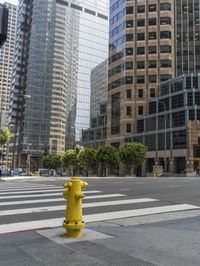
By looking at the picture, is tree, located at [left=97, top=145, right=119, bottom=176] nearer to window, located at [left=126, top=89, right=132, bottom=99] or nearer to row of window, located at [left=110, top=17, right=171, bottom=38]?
window, located at [left=126, top=89, right=132, bottom=99]

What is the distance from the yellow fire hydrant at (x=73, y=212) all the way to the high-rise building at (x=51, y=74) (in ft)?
464

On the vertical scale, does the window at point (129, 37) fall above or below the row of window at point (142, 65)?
above

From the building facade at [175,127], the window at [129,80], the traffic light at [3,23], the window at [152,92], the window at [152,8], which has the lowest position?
the traffic light at [3,23]

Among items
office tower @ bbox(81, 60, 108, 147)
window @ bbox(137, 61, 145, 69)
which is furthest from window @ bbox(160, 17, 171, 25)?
office tower @ bbox(81, 60, 108, 147)

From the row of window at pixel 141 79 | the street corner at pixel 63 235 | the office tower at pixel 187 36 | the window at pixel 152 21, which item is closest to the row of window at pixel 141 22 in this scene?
the window at pixel 152 21

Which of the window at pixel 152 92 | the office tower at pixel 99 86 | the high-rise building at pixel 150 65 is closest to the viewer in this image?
the high-rise building at pixel 150 65

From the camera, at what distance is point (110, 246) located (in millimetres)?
6004

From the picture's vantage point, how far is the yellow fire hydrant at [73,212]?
21.6 feet

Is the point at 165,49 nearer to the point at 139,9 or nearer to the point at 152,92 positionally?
the point at 152,92

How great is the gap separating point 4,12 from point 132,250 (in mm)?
4120

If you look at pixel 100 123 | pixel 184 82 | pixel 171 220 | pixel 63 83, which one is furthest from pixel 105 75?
pixel 171 220

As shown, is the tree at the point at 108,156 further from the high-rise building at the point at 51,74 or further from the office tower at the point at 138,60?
the high-rise building at the point at 51,74

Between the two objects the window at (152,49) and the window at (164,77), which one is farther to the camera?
the window at (152,49)

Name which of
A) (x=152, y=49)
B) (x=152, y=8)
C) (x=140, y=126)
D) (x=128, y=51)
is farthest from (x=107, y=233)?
(x=152, y=8)
